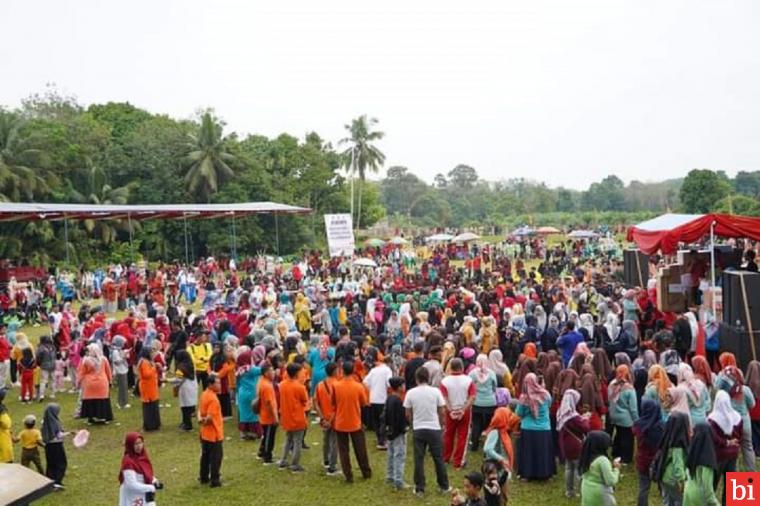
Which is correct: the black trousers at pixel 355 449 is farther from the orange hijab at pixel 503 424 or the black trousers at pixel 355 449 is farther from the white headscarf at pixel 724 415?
the white headscarf at pixel 724 415

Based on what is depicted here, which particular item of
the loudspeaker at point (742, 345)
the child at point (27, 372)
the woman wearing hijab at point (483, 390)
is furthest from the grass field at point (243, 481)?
the loudspeaker at point (742, 345)

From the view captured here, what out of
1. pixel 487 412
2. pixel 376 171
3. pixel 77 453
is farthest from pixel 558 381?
pixel 376 171

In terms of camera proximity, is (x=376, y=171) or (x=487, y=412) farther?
(x=376, y=171)

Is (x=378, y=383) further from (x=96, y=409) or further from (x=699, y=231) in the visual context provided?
(x=699, y=231)

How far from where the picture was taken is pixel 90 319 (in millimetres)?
13680

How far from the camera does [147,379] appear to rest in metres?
10.0

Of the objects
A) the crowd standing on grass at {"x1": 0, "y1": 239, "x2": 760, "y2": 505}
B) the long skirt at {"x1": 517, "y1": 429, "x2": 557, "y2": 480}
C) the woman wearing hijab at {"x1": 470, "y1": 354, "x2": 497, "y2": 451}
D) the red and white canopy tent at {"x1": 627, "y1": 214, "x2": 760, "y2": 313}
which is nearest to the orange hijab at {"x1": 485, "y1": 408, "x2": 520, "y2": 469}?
the crowd standing on grass at {"x1": 0, "y1": 239, "x2": 760, "y2": 505}

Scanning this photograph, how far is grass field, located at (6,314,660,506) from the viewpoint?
752 centimetres

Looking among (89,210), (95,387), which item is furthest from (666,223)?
(89,210)

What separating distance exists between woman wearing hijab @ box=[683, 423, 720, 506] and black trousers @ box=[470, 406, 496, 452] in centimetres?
278

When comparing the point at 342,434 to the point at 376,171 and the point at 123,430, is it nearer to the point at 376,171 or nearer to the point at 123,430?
the point at 123,430

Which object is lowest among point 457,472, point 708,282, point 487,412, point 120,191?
point 457,472

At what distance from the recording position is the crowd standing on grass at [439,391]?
666 cm

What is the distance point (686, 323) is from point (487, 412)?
443 centimetres
